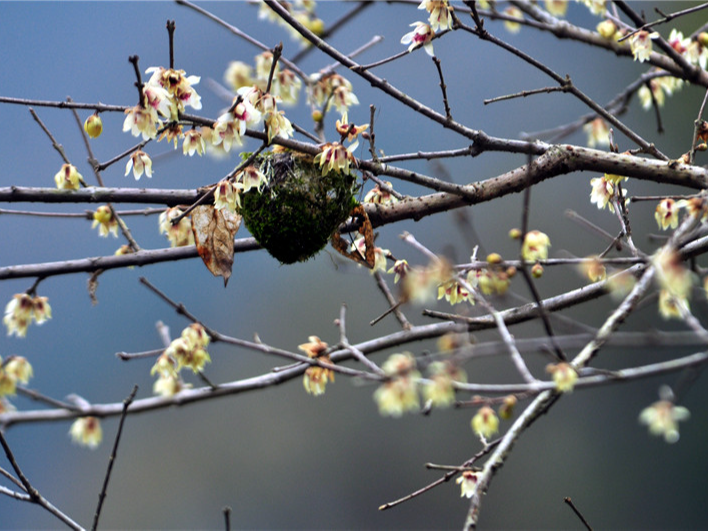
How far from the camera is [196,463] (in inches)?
314

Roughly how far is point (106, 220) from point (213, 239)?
0.60 meters

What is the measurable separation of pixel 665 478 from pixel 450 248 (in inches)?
294

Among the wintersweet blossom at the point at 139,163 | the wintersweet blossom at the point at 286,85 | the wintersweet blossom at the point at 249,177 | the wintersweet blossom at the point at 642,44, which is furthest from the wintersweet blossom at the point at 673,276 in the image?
the wintersweet blossom at the point at 286,85

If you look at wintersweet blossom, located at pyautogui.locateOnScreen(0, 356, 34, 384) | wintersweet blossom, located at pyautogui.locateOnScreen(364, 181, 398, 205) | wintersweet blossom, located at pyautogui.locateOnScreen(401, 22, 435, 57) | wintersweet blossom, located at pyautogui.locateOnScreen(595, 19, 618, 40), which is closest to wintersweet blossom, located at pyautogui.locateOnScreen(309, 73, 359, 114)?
wintersweet blossom, located at pyautogui.locateOnScreen(364, 181, 398, 205)

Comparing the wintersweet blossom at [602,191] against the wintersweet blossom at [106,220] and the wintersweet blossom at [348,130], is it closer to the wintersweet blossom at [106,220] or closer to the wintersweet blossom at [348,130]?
Result: the wintersweet blossom at [348,130]

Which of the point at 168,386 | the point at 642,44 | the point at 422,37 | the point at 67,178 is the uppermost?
the point at 642,44

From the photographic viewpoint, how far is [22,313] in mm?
2027

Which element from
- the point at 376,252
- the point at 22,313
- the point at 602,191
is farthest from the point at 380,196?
the point at 22,313

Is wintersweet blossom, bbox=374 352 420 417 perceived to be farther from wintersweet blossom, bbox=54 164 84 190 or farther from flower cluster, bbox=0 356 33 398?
flower cluster, bbox=0 356 33 398

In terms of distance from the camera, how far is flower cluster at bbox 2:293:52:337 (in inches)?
79.7

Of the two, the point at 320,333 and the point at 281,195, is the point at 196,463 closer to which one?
the point at 320,333

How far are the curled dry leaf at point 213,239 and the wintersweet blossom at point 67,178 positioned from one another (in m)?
0.37

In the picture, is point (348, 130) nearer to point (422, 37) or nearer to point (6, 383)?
point (422, 37)

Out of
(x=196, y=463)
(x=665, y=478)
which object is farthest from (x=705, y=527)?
(x=196, y=463)
